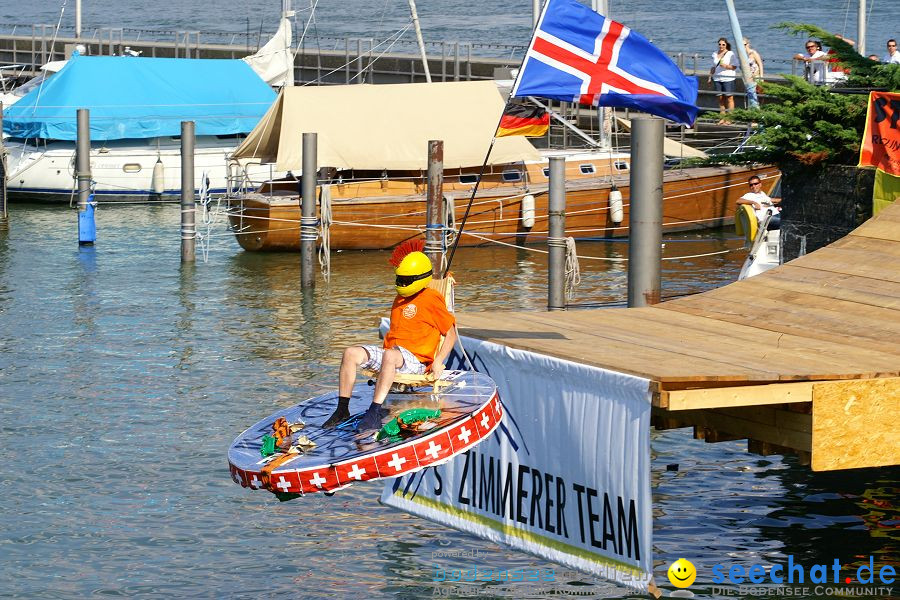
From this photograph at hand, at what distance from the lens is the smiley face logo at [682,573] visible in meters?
11.7

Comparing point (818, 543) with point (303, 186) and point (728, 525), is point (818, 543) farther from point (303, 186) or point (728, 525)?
point (303, 186)

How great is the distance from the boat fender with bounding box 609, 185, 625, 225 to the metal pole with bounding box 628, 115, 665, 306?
16.9 metres

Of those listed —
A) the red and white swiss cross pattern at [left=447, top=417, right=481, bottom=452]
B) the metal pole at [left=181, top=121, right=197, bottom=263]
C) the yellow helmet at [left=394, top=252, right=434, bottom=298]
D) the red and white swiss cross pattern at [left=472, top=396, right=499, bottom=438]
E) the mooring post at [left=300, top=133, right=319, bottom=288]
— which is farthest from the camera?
the metal pole at [left=181, top=121, right=197, bottom=263]

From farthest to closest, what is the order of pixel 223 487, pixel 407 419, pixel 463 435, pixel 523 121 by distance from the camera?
1. pixel 523 121
2. pixel 223 487
3. pixel 407 419
4. pixel 463 435

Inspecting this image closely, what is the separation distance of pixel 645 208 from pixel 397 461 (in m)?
5.00

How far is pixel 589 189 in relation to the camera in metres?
31.0

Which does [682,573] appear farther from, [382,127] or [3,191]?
[3,191]

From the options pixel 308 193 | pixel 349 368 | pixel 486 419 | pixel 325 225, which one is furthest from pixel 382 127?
pixel 486 419

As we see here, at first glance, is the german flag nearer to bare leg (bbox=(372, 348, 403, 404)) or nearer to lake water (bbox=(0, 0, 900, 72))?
bare leg (bbox=(372, 348, 403, 404))

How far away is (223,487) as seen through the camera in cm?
1421

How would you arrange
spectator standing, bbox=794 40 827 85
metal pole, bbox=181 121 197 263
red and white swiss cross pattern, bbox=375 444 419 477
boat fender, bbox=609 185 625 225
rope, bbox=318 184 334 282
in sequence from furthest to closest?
boat fender, bbox=609 185 625 225
spectator standing, bbox=794 40 827 85
metal pole, bbox=181 121 197 263
rope, bbox=318 184 334 282
red and white swiss cross pattern, bbox=375 444 419 477

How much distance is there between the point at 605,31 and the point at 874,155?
10.4 feet

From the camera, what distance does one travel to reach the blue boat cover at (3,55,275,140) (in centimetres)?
3706

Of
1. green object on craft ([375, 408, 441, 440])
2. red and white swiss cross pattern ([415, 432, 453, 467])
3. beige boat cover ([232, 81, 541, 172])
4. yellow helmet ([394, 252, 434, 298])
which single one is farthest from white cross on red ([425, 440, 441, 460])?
beige boat cover ([232, 81, 541, 172])
